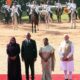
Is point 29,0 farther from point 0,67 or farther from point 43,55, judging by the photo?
point 43,55

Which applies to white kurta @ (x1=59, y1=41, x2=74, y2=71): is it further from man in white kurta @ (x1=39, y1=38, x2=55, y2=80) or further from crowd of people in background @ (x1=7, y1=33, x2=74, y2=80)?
man in white kurta @ (x1=39, y1=38, x2=55, y2=80)

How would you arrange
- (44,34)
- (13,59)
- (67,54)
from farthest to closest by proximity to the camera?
1. (44,34)
2. (67,54)
3. (13,59)

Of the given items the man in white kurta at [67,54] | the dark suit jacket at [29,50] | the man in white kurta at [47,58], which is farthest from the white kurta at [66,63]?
the dark suit jacket at [29,50]

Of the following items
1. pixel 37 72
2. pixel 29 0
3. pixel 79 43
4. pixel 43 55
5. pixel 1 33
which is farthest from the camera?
pixel 29 0

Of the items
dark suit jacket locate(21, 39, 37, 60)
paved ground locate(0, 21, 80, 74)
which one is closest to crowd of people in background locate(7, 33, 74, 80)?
dark suit jacket locate(21, 39, 37, 60)

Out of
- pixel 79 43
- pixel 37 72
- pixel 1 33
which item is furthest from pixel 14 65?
pixel 1 33

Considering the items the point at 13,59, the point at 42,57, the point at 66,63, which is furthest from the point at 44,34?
the point at 13,59

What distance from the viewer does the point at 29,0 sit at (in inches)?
1911

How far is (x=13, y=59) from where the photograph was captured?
17.6 meters

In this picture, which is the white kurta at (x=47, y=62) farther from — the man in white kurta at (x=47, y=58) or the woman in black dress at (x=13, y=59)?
the woman in black dress at (x=13, y=59)

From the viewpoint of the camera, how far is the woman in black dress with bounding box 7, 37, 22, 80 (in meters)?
17.5

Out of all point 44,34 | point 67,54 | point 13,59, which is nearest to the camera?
point 13,59

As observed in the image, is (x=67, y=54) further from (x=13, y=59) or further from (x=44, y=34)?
(x=44, y=34)

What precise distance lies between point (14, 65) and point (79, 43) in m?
13.7
